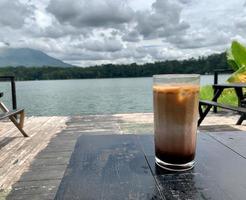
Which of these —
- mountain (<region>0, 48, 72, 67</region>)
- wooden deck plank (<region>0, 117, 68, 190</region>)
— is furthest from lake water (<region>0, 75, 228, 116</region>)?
mountain (<region>0, 48, 72, 67</region>)

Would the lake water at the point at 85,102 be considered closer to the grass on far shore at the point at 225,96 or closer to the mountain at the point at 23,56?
the grass on far shore at the point at 225,96

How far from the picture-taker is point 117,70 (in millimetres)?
28969

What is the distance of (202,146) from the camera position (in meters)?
1.18

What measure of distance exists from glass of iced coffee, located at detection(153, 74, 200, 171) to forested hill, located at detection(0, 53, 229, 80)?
9.85 m

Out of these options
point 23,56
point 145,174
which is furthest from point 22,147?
point 23,56

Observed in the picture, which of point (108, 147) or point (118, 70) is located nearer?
point (108, 147)

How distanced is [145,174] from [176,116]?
19 cm

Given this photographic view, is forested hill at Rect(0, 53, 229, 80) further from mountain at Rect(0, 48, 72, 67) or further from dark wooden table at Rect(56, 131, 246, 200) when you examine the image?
mountain at Rect(0, 48, 72, 67)

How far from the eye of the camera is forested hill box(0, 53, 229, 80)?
11383 mm

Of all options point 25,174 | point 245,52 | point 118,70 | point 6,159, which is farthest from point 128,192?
point 118,70

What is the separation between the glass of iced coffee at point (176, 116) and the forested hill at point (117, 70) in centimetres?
985

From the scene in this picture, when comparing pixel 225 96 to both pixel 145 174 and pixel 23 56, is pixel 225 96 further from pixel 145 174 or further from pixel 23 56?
pixel 23 56

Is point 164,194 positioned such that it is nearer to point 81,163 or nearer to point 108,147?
point 81,163

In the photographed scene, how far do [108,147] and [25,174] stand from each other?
5.00 ft
